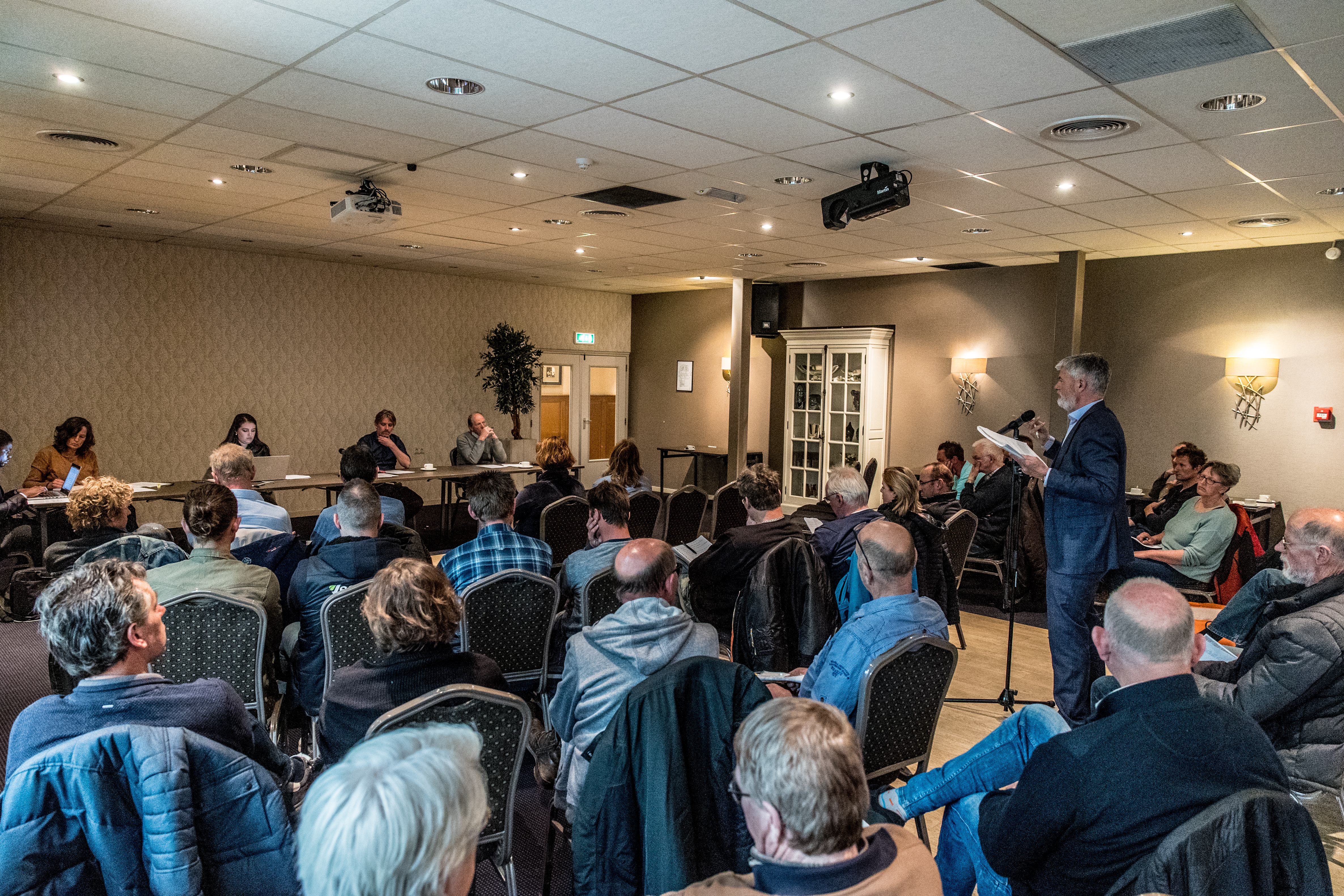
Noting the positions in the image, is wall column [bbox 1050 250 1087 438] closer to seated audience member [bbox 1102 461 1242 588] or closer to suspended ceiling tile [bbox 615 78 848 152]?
seated audience member [bbox 1102 461 1242 588]

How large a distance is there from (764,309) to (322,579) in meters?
8.96

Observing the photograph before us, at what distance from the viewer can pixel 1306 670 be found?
257 cm

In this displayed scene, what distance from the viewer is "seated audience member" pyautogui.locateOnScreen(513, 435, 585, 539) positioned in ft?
18.9

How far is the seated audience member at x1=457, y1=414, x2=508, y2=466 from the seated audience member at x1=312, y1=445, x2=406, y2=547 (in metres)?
1.71

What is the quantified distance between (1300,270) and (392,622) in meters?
8.63

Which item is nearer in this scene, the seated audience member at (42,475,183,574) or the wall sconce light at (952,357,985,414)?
the seated audience member at (42,475,183,574)

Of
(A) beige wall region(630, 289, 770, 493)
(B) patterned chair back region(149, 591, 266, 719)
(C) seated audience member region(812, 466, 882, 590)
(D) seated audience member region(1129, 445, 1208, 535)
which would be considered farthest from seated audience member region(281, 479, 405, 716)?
(A) beige wall region(630, 289, 770, 493)

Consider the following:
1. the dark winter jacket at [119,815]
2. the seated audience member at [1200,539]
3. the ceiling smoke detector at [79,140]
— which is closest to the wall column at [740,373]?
the seated audience member at [1200,539]

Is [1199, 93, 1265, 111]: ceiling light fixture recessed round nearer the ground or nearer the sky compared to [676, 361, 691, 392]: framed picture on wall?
nearer the sky

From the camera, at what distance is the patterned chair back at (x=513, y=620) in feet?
10.7

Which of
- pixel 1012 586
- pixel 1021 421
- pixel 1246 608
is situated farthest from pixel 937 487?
pixel 1246 608

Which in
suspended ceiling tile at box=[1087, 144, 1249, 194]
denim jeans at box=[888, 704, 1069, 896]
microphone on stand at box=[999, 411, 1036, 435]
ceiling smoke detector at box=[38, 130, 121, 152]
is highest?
suspended ceiling tile at box=[1087, 144, 1249, 194]

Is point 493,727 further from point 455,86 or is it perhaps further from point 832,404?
point 832,404

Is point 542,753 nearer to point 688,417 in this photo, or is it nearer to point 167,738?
point 167,738
